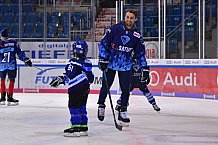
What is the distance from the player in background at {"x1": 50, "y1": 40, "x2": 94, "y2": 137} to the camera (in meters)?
4.60

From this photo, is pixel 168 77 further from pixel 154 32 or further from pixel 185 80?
pixel 154 32

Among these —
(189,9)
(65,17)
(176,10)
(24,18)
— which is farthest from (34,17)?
(189,9)

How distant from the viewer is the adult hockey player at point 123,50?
5.12 metres

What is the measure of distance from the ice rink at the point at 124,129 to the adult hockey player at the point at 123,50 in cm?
47

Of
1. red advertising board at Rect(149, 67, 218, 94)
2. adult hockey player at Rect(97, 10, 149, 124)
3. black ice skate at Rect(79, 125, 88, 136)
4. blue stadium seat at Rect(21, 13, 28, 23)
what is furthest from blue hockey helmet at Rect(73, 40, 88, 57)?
blue stadium seat at Rect(21, 13, 28, 23)

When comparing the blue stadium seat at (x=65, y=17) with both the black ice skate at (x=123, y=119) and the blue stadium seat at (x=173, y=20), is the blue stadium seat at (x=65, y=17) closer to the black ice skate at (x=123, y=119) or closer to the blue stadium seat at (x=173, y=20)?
the blue stadium seat at (x=173, y=20)

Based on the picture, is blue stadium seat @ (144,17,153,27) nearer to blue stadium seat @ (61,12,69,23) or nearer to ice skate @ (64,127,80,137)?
blue stadium seat @ (61,12,69,23)

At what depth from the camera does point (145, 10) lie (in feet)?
38.2

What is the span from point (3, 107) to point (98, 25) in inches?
210

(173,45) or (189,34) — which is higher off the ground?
(189,34)

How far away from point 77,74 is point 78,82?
8cm

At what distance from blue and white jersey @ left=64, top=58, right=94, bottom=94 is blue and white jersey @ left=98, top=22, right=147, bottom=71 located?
1.42 feet

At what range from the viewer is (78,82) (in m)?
4.68

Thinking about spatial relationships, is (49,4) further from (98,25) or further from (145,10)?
(145,10)
